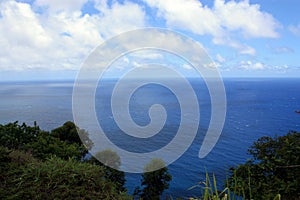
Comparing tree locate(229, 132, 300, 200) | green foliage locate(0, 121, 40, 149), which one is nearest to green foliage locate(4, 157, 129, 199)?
tree locate(229, 132, 300, 200)

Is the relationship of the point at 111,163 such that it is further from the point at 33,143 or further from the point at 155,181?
the point at 33,143

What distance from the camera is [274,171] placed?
8023 millimetres

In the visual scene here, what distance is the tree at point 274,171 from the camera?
6.96 meters

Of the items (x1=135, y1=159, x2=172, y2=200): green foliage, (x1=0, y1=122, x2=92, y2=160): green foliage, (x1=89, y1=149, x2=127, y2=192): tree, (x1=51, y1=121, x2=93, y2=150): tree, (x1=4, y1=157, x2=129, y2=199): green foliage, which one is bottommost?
(x1=135, y1=159, x2=172, y2=200): green foliage

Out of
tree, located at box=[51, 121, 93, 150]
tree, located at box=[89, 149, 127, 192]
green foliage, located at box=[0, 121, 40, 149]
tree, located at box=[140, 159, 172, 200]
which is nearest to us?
green foliage, located at box=[0, 121, 40, 149]

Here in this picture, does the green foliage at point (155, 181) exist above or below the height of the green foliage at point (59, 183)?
below

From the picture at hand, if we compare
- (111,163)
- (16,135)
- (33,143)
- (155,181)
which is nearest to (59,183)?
(33,143)

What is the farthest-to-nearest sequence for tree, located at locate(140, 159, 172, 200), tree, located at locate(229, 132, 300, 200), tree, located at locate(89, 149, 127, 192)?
tree, located at locate(89, 149, 127, 192), tree, located at locate(140, 159, 172, 200), tree, located at locate(229, 132, 300, 200)

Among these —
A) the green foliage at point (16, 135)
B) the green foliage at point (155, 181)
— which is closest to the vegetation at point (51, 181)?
the green foliage at point (16, 135)

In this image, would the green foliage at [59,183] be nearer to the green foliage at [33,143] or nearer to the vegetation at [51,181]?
the vegetation at [51,181]

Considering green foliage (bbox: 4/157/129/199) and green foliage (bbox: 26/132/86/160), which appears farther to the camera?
green foliage (bbox: 26/132/86/160)

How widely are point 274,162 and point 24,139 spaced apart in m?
10.3

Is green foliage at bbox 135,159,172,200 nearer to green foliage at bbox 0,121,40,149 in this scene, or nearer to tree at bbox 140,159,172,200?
tree at bbox 140,159,172,200

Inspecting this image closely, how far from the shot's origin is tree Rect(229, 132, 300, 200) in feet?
22.8
